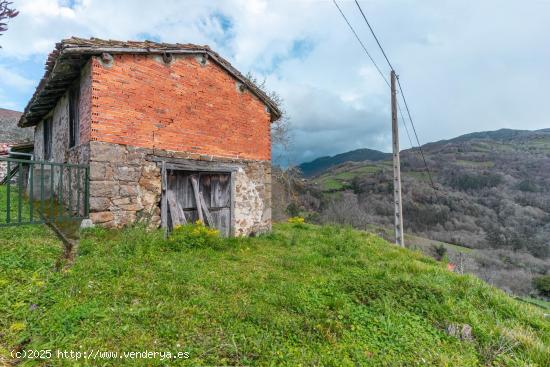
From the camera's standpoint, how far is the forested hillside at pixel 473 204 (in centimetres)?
2472

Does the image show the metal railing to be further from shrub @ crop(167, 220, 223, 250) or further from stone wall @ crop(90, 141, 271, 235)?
shrub @ crop(167, 220, 223, 250)

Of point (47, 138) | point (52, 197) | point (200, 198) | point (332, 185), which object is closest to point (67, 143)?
point (52, 197)

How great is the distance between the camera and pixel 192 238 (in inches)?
231

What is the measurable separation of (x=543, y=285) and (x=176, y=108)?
26333 mm

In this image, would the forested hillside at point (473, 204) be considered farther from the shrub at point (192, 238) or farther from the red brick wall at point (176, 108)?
the shrub at point (192, 238)

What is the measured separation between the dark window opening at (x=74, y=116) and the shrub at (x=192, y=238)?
3232mm

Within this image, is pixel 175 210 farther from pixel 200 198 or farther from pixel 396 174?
pixel 396 174

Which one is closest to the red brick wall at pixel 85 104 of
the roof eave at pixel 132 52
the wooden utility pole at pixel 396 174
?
the roof eave at pixel 132 52

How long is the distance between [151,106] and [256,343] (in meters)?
5.33

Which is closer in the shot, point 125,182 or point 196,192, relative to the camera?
point 125,182

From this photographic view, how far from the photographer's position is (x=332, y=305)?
368 centimetres

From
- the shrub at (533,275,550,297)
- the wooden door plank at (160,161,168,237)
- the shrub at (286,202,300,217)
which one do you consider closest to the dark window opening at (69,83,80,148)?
the wooden door plank at (160,161,168,237)

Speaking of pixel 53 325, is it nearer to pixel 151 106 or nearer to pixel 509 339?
pixel 151 106

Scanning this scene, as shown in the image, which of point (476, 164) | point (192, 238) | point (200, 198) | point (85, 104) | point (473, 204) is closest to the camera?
point (85, 104)
